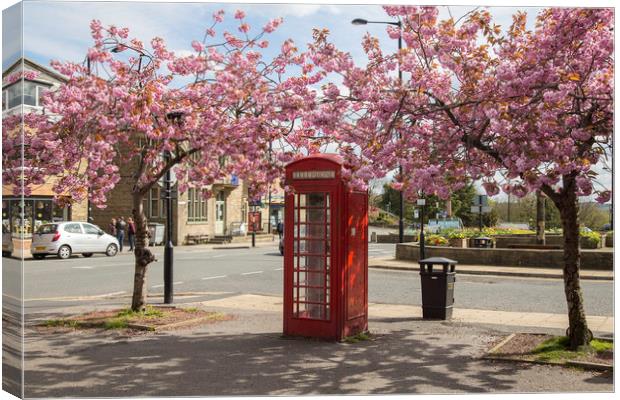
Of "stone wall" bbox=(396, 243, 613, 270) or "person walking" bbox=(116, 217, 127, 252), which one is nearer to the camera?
"stone wall" bbox=(396, 243, 613, 270)

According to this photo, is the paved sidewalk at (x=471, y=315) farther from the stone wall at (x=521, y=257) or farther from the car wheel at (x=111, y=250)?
the car wheel at (x=111, y=250)

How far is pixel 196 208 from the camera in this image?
4138 cm

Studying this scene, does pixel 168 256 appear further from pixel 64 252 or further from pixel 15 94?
pixel 64 252

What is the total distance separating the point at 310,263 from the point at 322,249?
27 centimetres

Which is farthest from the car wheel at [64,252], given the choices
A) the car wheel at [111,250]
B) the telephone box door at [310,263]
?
the telephone box door at [310,263]

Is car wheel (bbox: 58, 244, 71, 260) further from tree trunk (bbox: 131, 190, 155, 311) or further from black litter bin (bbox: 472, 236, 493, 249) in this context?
tree trunk (bbox: 131, 190, 155, 311)

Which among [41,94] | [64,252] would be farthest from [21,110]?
[64,252]

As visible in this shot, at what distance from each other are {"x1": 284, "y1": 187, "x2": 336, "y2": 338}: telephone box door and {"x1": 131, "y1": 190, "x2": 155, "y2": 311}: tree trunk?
272 cm

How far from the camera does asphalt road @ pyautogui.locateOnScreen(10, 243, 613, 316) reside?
14.5 meters

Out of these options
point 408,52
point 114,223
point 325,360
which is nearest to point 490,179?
point 408,52

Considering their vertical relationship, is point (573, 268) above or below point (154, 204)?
below

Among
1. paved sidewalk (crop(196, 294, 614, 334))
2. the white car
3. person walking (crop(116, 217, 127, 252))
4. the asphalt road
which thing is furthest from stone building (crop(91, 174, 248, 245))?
paved sidewalk (crop(196, 294, 614, 334))

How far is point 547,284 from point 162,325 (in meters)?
11.4

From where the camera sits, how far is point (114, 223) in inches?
1177
